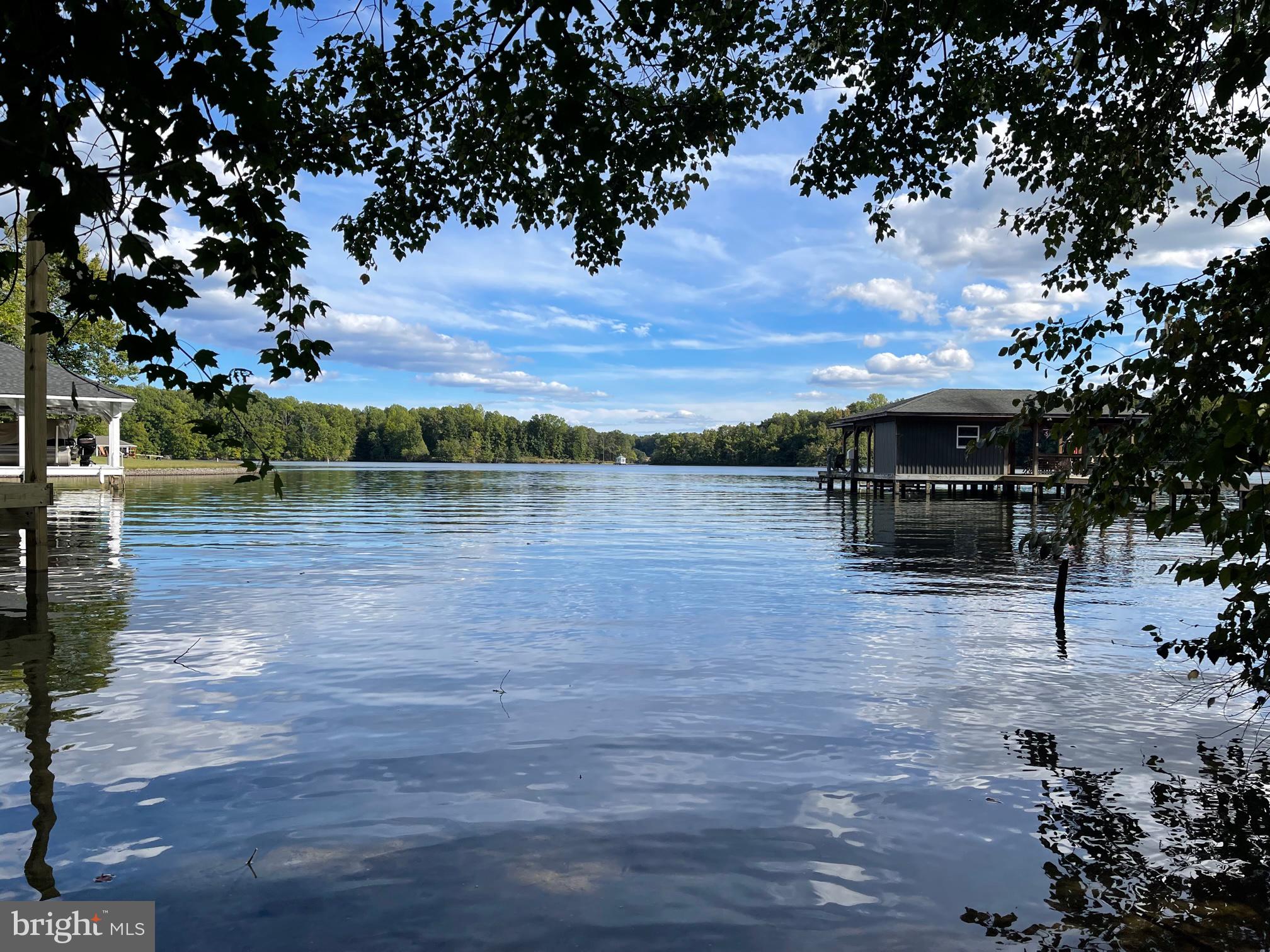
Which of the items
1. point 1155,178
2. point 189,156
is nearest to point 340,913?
point 189,156

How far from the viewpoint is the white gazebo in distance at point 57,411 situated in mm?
33750

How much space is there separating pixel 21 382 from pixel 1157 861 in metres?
39.8

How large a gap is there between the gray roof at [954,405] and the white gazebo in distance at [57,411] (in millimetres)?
35792

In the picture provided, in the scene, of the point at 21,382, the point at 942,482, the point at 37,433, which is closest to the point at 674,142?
the point at 37,433

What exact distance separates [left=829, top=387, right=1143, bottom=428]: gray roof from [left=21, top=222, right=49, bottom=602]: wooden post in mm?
38290


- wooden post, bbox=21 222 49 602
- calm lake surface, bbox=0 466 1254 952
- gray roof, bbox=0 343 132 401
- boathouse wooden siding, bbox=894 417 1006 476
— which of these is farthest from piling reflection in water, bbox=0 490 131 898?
boathouse wooden siding, bbox=894 417 1006 476

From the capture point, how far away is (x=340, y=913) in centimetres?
411

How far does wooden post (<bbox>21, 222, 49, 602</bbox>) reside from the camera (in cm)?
1184

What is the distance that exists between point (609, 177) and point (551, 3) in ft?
18.9

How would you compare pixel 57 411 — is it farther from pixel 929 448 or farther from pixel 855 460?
pixel 929 448

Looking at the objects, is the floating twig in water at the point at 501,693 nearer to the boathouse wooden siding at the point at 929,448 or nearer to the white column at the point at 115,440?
the boathouse wooden siding at the point at 929,448

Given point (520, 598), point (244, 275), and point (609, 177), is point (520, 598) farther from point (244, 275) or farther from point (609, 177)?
point (244, 275)

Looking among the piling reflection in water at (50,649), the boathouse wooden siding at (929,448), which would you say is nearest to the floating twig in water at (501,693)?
the piling reflection in water at (50,649)

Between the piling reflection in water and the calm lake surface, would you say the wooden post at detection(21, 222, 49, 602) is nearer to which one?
the piling reflection in water
